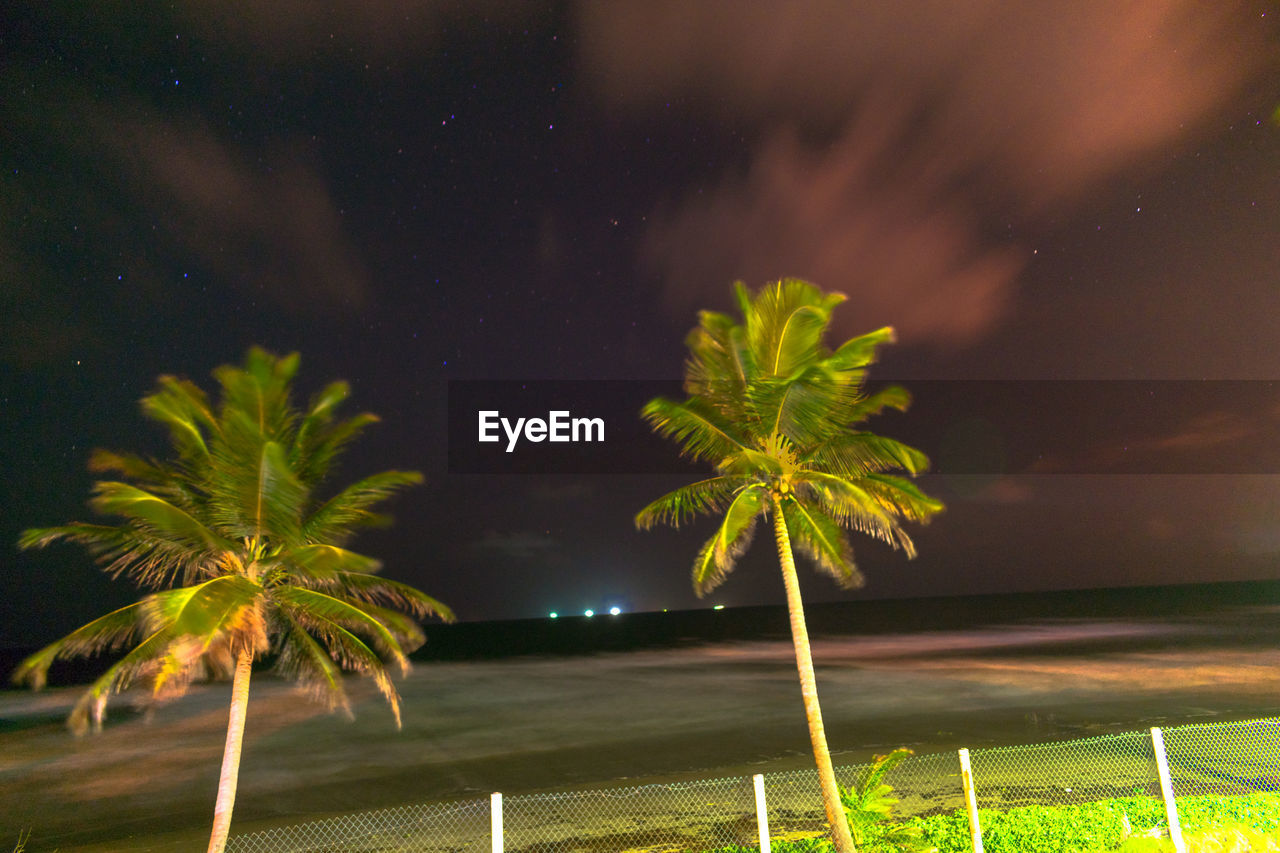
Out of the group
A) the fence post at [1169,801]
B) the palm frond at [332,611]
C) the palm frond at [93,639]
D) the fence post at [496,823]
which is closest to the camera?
the fence post at [496,823]

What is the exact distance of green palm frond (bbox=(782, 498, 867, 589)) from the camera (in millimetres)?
11531

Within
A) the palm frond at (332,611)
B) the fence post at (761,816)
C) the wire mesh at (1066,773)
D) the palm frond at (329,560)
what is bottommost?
the wire mesh at (1066,773)

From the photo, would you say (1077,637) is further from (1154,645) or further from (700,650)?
(700,650)

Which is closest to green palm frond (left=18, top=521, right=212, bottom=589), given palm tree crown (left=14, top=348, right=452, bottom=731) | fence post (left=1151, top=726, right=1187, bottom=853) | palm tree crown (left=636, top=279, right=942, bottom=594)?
palm tree crown (left=14, top=348, right=452, bottom=731)

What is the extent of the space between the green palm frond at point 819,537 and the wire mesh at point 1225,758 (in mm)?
7649

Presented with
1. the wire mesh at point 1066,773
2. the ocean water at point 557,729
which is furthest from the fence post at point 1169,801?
the ocean water at point 557,729

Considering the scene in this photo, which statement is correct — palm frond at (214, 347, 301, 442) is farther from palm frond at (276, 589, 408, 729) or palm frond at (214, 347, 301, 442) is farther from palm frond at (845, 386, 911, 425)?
palm frond at (845, 386, 911, 425)

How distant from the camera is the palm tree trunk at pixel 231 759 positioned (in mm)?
9836

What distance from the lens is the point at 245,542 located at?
1066cm

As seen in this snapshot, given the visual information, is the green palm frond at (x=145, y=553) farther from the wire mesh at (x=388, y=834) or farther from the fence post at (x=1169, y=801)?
the fence post at (x=1169, y=801)

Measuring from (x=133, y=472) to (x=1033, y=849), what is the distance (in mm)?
13099

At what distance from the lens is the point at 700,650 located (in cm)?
7506

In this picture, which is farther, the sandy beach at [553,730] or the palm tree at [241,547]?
the sandy beach at [553,730]

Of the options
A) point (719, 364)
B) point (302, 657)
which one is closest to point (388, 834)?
point (302, 657)
